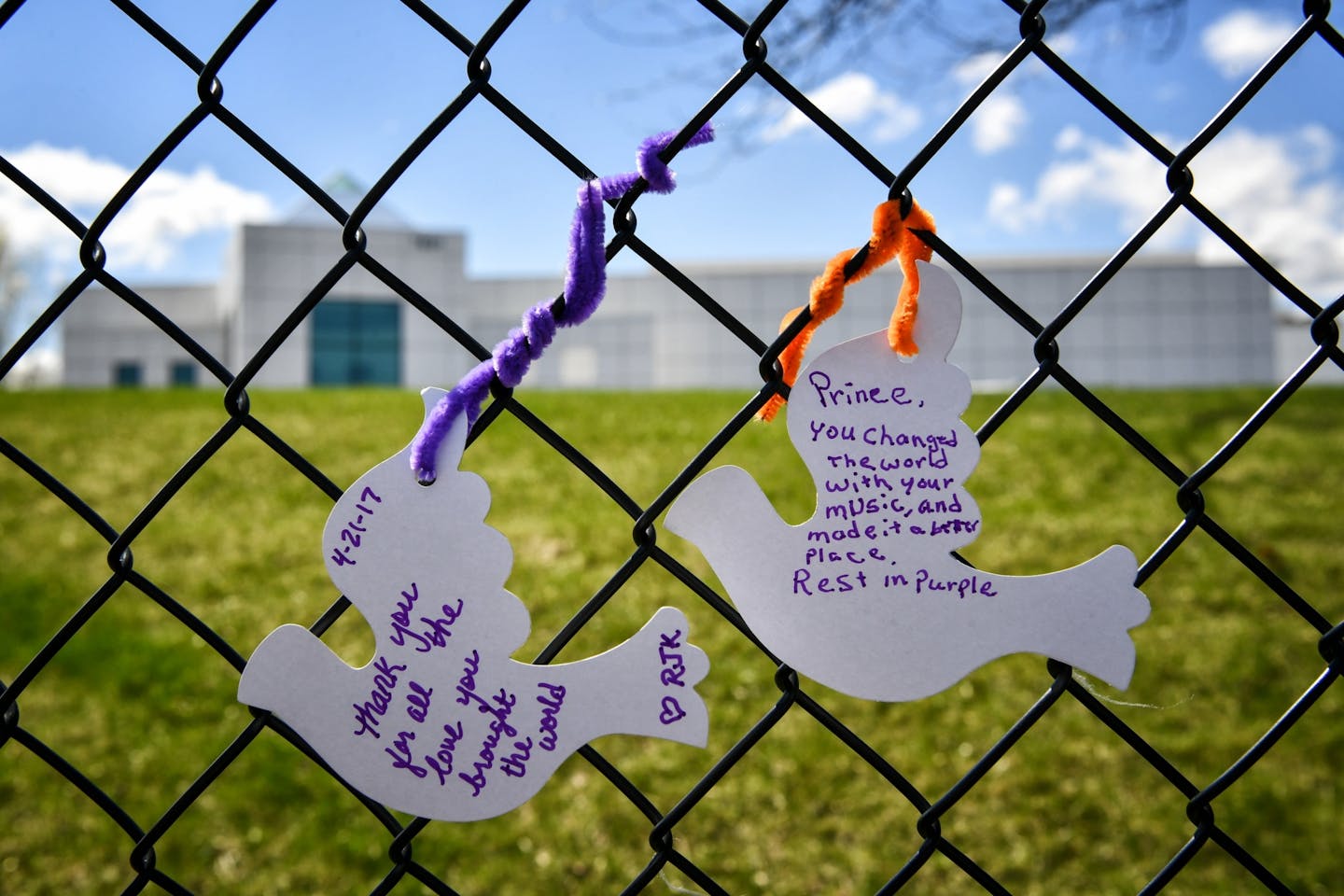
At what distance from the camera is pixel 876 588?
0.84 metres

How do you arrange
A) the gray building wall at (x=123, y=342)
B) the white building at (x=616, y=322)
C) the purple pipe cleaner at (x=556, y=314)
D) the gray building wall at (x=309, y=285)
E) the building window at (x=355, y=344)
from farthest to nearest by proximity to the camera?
the gray building wall at (x=123, y=342) < the building window at (x=355, y=344) < the gray building wall at (x=309, y=285) < the white building at (x=616, y=322) < the purple pipe cleaner at (x=556, y=314)

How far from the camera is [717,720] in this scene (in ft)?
11.5

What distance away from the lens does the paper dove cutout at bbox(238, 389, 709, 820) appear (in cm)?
80

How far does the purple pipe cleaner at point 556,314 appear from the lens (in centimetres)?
78

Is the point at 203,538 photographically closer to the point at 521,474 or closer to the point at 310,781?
the point at 521,474

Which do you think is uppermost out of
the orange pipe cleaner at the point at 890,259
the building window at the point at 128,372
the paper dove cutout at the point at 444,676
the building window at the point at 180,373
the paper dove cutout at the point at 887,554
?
the building window at the point at 180,373

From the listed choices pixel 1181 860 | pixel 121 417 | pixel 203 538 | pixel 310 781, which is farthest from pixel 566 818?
pixel 121 417

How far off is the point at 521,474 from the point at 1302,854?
407cm

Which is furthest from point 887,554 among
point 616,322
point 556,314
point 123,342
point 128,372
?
point 123,342

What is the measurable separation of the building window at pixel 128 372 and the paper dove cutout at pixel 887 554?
3076 centimetres

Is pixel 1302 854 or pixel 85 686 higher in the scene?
pixel 1302 854

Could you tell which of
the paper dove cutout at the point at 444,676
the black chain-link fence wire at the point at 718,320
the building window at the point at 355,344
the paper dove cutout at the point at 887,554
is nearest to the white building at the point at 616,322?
the building window at the point at 355,344

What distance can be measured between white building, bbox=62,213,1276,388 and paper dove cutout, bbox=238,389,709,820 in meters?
22.5

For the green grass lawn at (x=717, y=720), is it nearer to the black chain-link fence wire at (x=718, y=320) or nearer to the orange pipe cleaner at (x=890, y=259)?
the black chain-link fence wire at (x=718, y=320)
